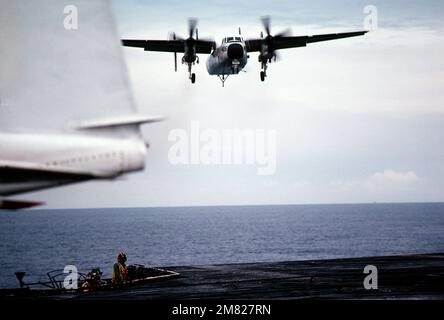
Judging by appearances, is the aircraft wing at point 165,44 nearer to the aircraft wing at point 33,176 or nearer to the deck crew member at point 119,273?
the deck crew member at point 119,273

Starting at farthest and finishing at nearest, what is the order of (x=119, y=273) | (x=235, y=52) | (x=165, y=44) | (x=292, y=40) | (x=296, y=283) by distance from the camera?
(x=165, y=44), (x=292, y=40), (x=235, y=52), (x=296, y=283), (x=119, y=273)

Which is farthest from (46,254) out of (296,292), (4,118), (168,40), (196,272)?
(4,118)

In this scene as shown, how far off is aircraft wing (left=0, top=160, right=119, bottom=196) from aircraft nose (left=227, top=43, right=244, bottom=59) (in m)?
35.9

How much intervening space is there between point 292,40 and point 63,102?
45033mm

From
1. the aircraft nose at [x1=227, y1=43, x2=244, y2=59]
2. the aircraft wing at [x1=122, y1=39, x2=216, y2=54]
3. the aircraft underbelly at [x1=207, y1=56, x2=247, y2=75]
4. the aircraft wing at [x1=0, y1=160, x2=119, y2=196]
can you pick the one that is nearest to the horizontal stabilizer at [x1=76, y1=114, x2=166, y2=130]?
the aircraft wing at [x1=0, y1=160, x2=119, y2=196]

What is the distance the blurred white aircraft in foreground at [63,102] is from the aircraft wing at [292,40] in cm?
4176

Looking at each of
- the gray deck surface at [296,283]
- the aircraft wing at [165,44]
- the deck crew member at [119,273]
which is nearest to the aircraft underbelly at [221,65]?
the aircraft wing at [165,44]

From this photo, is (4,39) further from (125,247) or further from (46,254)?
(125,247)

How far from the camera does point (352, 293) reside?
1046 inches

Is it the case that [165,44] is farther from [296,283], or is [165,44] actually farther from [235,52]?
[296,283]

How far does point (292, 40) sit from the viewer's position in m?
50.5

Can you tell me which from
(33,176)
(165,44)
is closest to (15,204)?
(33,176)
